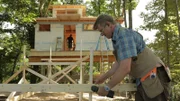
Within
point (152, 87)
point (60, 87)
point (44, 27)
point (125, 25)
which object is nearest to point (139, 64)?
point (152, 87)

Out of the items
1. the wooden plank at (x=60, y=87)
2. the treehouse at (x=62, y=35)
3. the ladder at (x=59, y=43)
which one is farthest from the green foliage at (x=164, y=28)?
the wooden plank at (x=60, y=87)

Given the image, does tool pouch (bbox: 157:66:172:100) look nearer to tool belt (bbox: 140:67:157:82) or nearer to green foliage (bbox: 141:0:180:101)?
tool belt (bbox: 140:67:157:82)

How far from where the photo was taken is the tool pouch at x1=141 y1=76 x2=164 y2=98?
101 inches

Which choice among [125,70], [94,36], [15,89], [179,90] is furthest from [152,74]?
[94,36]

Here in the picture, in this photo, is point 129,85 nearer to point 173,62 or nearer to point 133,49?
point 133,49

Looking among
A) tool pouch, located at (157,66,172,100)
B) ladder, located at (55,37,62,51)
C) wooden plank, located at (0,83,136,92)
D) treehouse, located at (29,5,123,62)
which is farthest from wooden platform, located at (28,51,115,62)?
tool pouch, located at (157,66,172,100)

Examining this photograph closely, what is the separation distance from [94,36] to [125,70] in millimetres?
13876

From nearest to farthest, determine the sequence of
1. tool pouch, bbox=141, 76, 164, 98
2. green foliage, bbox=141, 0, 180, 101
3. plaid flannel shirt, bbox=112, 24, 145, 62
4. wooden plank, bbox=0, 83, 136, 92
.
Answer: plaid flannel shirt, bbox=112, 24, 145, 62 → tool pouch, bbox=141, 76, 164, 98 → wooden plank, bbox=0, 83, 136, 92 → green foliage, bbox=141, 0, 180, 101

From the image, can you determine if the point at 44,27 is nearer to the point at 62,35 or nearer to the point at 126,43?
the point at 62,35

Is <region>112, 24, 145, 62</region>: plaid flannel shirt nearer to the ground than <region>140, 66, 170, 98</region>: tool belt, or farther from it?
farther from it

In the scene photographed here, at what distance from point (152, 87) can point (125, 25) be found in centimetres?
1651

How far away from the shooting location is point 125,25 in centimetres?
1877

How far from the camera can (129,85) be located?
9.63ft

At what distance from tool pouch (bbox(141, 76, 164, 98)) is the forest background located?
10333mm
